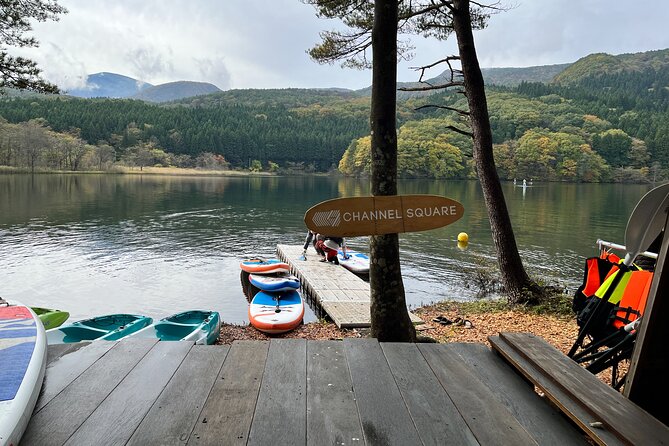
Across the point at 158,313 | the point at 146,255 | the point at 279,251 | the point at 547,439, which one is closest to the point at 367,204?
the point at 547,439

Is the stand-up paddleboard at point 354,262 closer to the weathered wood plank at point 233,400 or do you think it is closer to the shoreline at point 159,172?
the weathered wood plank at point 233,400

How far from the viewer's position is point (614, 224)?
87.4ft

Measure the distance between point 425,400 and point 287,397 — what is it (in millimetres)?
637

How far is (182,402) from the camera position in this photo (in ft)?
7.05

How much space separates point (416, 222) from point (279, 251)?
13.7 meters

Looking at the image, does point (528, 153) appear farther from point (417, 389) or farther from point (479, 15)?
point (417, 389)

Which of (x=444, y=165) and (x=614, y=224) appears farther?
(x=444, y=165)

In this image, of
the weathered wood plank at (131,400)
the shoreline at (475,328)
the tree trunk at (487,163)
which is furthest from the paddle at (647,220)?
the tree trunk at (487,163)

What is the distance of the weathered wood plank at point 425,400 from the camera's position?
1896 mm

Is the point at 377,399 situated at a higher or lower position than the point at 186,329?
higher

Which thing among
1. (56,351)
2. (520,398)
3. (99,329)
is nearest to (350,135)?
(99,329)

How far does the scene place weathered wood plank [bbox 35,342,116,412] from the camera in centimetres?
222

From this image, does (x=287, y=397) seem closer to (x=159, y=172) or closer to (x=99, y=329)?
(x=99, y=329)

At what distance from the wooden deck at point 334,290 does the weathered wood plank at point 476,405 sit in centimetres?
497
